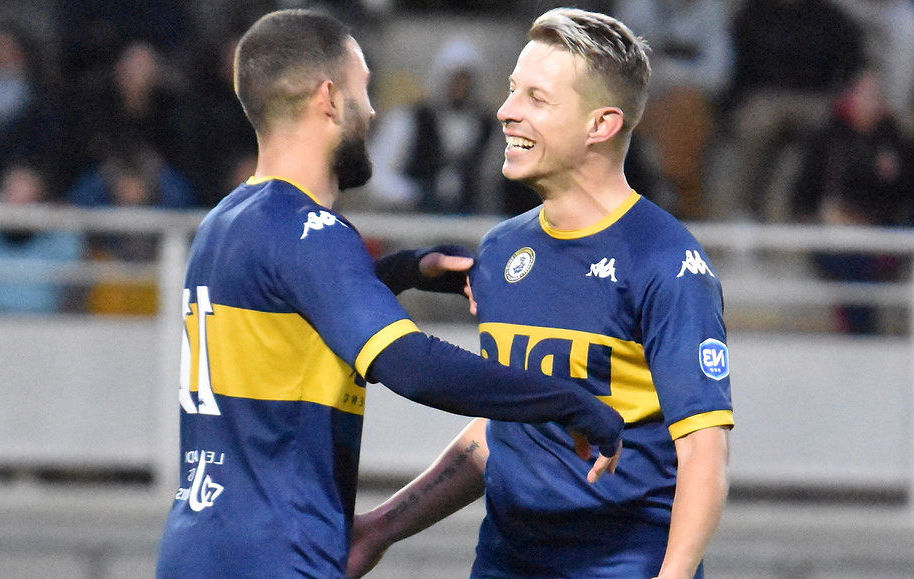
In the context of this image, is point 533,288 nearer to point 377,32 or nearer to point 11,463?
point 11,463

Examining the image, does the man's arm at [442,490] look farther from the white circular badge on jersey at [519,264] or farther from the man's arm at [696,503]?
the man's arm at [696,503]

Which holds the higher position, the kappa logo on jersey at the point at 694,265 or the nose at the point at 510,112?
Answer: the nose at the point at 510,112

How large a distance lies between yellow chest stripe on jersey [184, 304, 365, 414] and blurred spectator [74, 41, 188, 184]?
6.09m

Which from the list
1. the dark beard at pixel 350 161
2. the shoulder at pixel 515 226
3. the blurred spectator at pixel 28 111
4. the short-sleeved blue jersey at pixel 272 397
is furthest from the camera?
the blurred spectator at pixel 28 111

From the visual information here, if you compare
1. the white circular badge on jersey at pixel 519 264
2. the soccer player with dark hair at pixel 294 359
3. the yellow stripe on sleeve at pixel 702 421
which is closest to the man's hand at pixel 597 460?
the soccer player with dark hair at pixel 294 359

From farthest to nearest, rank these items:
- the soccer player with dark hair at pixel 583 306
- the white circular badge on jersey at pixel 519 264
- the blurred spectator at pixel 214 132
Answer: the blurred spectator at pixel 214 132 < the white circular badge on jersey at pixel 519 264 < the soccer player with dark hair at pixel 583 306

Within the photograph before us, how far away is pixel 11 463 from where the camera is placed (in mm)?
7777

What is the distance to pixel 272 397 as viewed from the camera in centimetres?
311

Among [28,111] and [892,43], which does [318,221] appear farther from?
[892,43]

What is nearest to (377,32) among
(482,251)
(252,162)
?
(252,162)

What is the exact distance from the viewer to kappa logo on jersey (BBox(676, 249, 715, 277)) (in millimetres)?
3094

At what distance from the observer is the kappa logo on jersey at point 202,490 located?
10.2 feet

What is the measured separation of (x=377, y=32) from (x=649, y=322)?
7.98 m

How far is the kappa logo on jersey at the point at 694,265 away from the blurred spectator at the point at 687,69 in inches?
264
